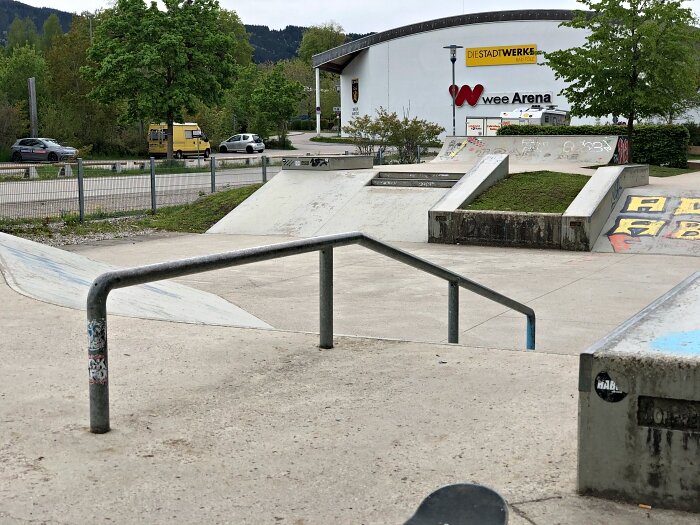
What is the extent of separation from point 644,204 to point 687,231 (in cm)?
211

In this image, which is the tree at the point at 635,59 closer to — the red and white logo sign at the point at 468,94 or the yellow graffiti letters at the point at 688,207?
the yellow graffiti letters at the point at 688,207

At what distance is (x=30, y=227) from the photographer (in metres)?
17.2

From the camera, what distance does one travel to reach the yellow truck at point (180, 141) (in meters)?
51.4

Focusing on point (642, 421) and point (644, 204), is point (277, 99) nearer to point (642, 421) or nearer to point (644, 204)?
point (644, 204)

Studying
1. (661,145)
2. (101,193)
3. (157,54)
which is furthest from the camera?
(157,54)

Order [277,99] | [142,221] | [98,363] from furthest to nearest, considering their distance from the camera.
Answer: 1. [277,99]
2. [142,221]
3. [98,363]

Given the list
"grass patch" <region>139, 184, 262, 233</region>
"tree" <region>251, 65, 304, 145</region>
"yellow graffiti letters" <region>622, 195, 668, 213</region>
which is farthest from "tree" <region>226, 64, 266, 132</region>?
"yellow graffiti letters" <region>622, 195, 668, 213</region>

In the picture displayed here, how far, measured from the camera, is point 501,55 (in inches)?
2400

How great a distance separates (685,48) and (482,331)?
17158 mm

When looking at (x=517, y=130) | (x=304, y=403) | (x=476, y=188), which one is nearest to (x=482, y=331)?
(x=304, y=403)

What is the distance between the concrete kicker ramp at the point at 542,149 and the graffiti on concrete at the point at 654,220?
8.22 metres

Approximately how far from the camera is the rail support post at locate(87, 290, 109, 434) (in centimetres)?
377

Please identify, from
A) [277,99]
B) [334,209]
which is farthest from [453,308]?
[277,99]

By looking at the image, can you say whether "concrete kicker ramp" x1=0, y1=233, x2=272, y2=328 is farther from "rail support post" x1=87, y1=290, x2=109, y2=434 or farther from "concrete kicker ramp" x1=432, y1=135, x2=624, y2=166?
"concrete kicker ramp" x1=432, y1=135, x2=624, y2=166
